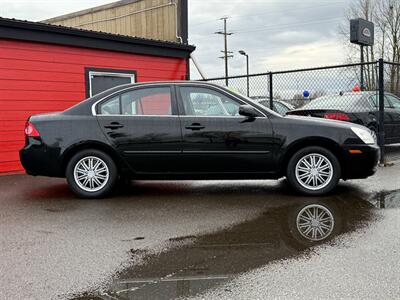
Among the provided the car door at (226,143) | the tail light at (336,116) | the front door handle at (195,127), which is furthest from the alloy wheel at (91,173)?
the tail light at (336,116)

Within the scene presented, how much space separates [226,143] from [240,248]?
7.69ft

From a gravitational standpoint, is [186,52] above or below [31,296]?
above

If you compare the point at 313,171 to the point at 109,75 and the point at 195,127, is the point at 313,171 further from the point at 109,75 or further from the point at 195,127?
the point at 109,75

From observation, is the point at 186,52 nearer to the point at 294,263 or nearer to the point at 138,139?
the point at 138,139

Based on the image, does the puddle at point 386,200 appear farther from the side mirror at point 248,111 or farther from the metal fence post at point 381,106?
the metal fence post at point 381,106

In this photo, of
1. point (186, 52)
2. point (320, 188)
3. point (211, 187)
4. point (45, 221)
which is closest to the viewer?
point (45, 221)

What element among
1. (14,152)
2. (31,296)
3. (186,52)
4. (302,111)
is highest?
(186,52)

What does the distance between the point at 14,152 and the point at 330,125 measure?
20.2ft

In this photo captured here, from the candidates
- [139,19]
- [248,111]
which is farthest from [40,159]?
[139,19]

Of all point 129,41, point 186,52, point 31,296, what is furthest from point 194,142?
point 186,52

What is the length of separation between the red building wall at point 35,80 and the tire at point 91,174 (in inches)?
130

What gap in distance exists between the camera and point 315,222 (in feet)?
17.0

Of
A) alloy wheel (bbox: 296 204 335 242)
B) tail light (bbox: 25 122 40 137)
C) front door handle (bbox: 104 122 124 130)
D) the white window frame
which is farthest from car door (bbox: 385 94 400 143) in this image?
tail light (bbox: 25 122 40 137)

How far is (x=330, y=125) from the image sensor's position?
255 inches
